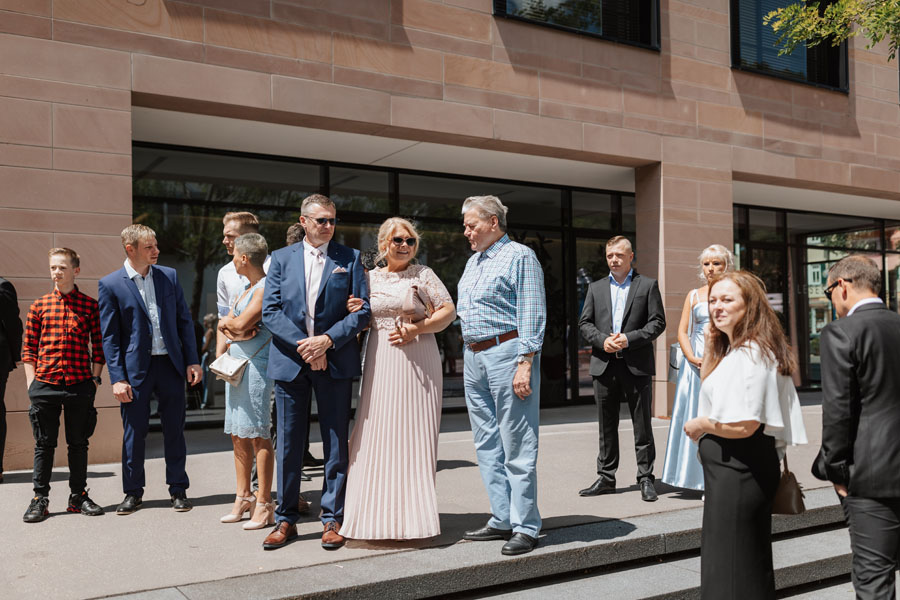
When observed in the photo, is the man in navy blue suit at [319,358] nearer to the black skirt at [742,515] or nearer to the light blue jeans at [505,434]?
the light blue jeans at [505,434]

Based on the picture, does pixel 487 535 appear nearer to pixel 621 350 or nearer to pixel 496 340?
pixel 496 340

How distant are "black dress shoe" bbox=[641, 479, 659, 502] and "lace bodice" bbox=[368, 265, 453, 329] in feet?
7.44

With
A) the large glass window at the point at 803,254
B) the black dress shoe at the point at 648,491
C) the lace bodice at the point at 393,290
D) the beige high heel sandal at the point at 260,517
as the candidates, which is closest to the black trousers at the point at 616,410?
the black dress shoe at the point at 648,491

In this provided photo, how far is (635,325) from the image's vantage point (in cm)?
610

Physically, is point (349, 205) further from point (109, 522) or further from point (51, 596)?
point (51, 596)

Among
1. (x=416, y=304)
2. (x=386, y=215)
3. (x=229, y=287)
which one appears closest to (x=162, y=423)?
(x=229, y=287)

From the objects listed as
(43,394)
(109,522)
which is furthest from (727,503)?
(43,394)

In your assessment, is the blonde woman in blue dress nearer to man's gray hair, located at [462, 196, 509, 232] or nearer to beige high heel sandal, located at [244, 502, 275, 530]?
man's gray hair, located at [462, 196, 509, 232]

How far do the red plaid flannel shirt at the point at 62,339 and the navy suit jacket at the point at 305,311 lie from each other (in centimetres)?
174

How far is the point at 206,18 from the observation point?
7.93m

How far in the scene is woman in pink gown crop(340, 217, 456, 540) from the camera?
4473mm

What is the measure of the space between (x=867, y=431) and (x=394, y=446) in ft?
7.82

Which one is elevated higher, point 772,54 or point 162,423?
point 772,54

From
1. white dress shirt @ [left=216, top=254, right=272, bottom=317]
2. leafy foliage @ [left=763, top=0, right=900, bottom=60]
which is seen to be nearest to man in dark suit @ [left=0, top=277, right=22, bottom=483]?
white dress shirt @ [left=216, top=254, right=272, bottom=317]
